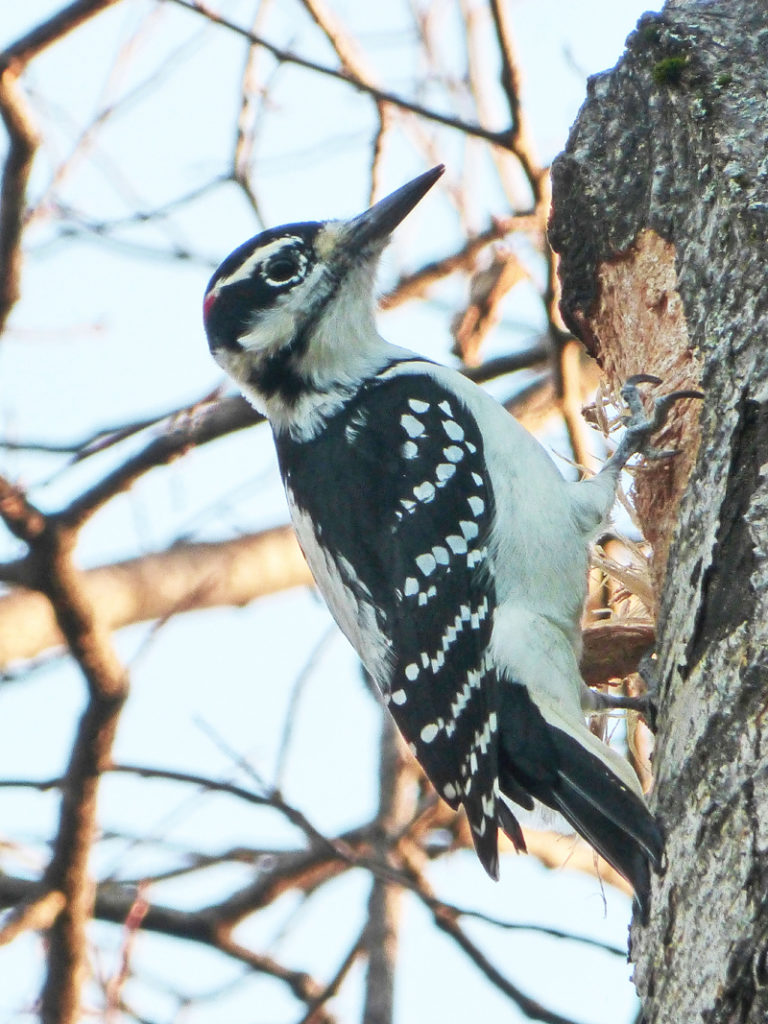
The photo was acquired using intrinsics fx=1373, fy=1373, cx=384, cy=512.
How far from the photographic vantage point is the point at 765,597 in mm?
2363

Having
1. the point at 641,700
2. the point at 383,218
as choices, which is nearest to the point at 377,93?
the point at 383,218

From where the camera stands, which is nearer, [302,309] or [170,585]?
[302,309]

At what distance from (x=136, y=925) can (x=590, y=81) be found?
279 cm

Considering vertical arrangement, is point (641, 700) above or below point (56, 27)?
below

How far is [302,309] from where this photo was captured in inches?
164

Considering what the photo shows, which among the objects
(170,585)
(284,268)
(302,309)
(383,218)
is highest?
(383,218)

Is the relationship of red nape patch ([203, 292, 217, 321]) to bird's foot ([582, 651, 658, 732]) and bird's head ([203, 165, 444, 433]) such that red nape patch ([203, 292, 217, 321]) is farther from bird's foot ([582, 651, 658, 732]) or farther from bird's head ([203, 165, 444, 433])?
bird's foot ([582, 651, 658, 732])

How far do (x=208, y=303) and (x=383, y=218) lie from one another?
618 millimetres

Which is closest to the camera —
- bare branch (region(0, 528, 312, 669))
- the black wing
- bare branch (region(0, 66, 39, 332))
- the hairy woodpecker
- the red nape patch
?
the hairy woodpecker

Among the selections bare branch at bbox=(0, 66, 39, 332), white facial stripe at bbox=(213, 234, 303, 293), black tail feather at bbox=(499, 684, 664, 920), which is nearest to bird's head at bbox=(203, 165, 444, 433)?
white facial stripe at bbox=(213, 234, 303, 293)

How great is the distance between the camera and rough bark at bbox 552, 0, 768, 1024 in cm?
220

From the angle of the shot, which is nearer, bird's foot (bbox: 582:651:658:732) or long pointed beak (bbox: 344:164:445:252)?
bird's foot (bbox: 582:651:658:732)

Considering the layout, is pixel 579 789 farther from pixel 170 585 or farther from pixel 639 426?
pixel 170 585

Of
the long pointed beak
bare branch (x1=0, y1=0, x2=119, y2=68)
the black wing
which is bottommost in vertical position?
the black wing
